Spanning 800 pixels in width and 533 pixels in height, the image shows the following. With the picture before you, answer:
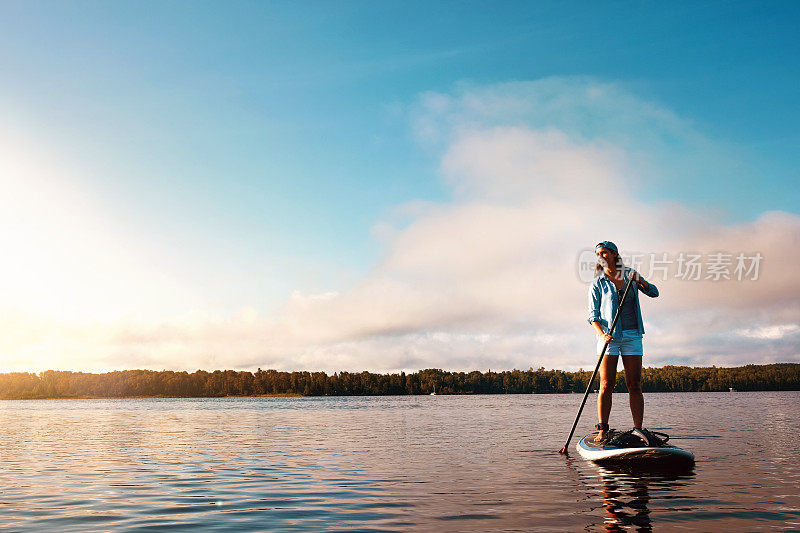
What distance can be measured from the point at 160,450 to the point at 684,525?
693 inches

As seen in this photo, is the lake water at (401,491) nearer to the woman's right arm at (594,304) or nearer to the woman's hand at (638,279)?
the woman's right arm at (594,304)

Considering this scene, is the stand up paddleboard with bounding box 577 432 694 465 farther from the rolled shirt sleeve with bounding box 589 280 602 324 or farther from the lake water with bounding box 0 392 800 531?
the rolled shirt sleeve with bounding box 589 280 602 324

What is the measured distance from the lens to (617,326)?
1334 cm

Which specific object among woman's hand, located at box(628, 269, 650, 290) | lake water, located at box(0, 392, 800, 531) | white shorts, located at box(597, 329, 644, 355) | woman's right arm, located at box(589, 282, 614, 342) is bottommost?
lake water, located at box(0, 392, 800, 531)

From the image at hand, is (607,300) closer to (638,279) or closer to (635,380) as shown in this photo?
(638,279)

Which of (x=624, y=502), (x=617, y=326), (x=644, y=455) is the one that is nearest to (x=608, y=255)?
(x=617, y=326)

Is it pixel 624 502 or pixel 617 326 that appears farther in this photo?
pixel 617 326

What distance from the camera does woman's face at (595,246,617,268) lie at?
13.6 metres

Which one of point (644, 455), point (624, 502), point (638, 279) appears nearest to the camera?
point (624, 502)

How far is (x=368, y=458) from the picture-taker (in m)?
17.0

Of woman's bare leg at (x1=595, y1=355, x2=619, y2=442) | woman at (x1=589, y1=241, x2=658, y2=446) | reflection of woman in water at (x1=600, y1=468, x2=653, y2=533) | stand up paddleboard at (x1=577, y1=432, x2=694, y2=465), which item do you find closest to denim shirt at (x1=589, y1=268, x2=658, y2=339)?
woman at (x1=589, y1=241, x2=658, y2=446)

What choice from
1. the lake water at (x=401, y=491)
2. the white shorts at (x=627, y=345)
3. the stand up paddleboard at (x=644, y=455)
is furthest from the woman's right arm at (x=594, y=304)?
the lake water at (x=401, y=491)

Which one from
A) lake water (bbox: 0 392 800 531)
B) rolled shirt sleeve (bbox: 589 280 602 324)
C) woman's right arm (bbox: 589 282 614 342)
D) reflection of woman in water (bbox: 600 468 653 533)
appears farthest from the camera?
rolled shirt sleeve (bbox: 589 280 602 324)

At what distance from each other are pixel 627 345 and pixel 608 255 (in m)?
1.92
